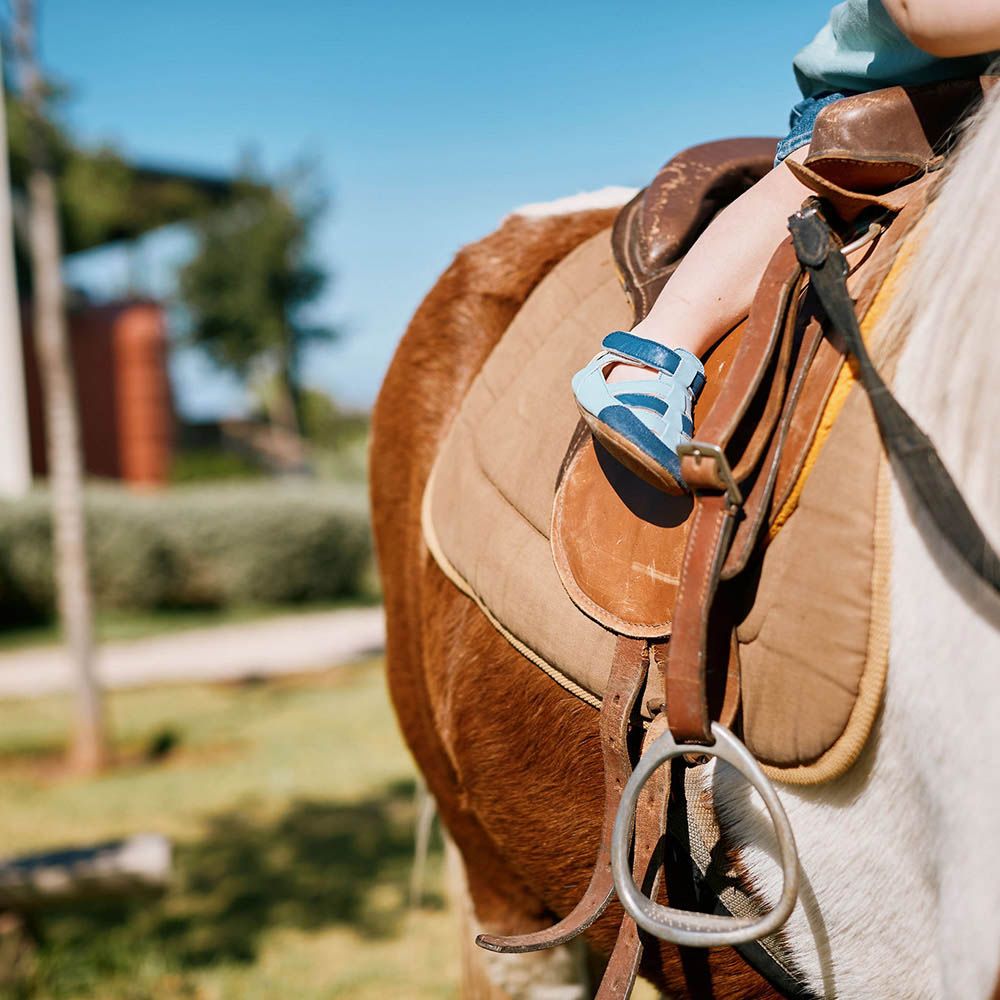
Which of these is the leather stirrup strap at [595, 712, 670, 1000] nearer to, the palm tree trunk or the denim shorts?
the denim shorts

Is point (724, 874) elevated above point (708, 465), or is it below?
below

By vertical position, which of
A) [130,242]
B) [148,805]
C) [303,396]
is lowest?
[303,396]

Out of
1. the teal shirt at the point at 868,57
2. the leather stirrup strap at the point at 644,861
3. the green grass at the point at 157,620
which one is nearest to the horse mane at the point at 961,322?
the teal shirt at the point at 868,57

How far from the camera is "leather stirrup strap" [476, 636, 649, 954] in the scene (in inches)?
44.9

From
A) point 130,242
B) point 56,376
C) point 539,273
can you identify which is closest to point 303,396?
point 130,242

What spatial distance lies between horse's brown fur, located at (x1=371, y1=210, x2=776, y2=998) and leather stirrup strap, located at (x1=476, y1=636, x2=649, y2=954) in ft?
0.34

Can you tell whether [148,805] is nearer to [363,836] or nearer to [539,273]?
[363,836]

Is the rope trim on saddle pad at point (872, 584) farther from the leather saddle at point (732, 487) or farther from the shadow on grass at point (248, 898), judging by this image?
the shadow on grass at point (248, 898)

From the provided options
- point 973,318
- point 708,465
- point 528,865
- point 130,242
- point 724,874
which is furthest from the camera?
point 130,242

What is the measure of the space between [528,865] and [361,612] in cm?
928

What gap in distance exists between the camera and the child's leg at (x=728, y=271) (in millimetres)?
1182

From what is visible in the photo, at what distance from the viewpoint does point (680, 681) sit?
3.34 ft

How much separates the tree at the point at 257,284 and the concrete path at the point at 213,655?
1393 centimetres

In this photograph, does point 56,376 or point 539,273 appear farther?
point 56,376
